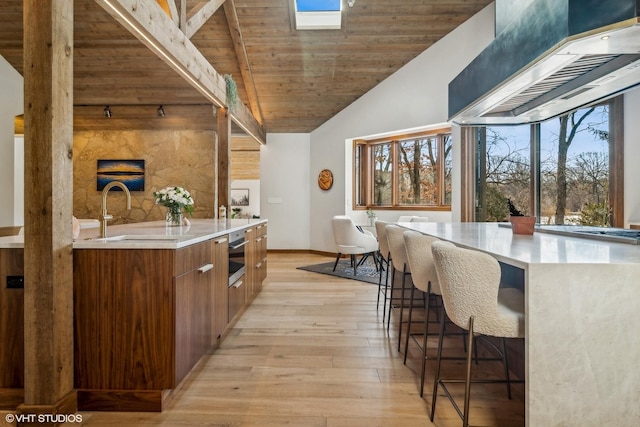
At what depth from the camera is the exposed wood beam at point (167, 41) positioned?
7.75ft

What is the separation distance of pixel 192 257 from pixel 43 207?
0.75 meters

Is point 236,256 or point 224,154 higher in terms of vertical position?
point 224,154

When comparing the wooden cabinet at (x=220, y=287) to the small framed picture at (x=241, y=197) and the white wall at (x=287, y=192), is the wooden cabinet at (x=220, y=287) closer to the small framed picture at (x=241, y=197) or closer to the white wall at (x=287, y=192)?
the white wall at (x=287, y=192)

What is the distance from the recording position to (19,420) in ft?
5.41

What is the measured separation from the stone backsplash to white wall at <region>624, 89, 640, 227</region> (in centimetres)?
573

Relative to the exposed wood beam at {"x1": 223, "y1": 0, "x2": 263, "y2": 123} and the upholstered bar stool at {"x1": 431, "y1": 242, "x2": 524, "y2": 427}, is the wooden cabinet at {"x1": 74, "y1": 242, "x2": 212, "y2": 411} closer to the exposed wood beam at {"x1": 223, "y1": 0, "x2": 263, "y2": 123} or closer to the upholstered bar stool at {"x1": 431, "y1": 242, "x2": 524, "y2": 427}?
the upholstered bar stool at {"x1": 431, "y1": 242, "x2": 524, "y2": 427}

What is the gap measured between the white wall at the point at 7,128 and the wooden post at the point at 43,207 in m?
4.31

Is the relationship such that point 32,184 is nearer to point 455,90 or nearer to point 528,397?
point 528,397

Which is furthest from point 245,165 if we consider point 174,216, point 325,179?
point 174,216

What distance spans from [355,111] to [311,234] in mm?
2685

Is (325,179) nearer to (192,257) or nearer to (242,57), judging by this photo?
(242,57)

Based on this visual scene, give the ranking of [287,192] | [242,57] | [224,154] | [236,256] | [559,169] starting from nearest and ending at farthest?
[236,256] < [559,169] < [224,154] < [242,57] < [287,192]

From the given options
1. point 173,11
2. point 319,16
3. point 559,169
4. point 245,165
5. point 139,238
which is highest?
point 319,16

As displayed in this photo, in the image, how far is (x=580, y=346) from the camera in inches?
51.0
